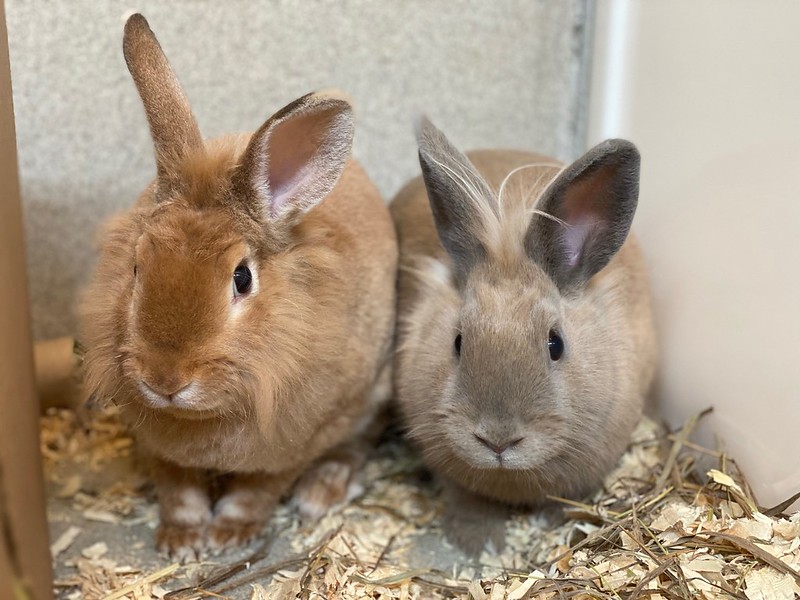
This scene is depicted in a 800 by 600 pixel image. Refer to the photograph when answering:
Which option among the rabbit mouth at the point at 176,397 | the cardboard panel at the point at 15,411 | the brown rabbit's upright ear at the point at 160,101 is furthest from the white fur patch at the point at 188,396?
the brown rabbit's upright ear at the point at 160,101

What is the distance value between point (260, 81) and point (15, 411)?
4.57 ft

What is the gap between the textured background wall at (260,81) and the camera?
7.91ft

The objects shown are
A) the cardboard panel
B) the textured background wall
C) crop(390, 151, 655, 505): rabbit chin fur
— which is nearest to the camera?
the cardboard panel

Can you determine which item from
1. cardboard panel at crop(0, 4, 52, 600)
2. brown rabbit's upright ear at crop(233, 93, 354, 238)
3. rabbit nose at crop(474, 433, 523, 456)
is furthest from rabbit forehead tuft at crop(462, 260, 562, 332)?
cardboard panel at crop(0, 4, 52, 600)

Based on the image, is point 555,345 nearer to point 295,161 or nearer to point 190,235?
point 295,161

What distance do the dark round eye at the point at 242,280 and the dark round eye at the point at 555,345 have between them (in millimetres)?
694

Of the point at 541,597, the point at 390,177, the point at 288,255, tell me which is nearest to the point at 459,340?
the point at 288,255

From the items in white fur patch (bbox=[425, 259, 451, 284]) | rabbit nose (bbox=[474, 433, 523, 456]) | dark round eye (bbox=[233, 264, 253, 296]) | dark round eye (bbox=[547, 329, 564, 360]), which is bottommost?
rabbit nose (bbox=[474, 433, 523, 456])

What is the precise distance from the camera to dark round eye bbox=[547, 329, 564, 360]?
183cm

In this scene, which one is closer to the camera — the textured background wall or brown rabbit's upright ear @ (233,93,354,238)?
brown rabbit's upright ear @ (233,93,354,238)

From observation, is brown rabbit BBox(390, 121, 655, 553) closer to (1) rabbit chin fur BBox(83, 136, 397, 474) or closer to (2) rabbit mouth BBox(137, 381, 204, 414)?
(1) rabbit chin fur BBox(83, 136, 397, 474)

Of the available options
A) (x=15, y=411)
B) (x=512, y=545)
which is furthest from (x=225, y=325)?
(x=512, y=545)

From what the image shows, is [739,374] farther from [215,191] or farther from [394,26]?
[394,26]

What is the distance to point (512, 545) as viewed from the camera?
2.12m
